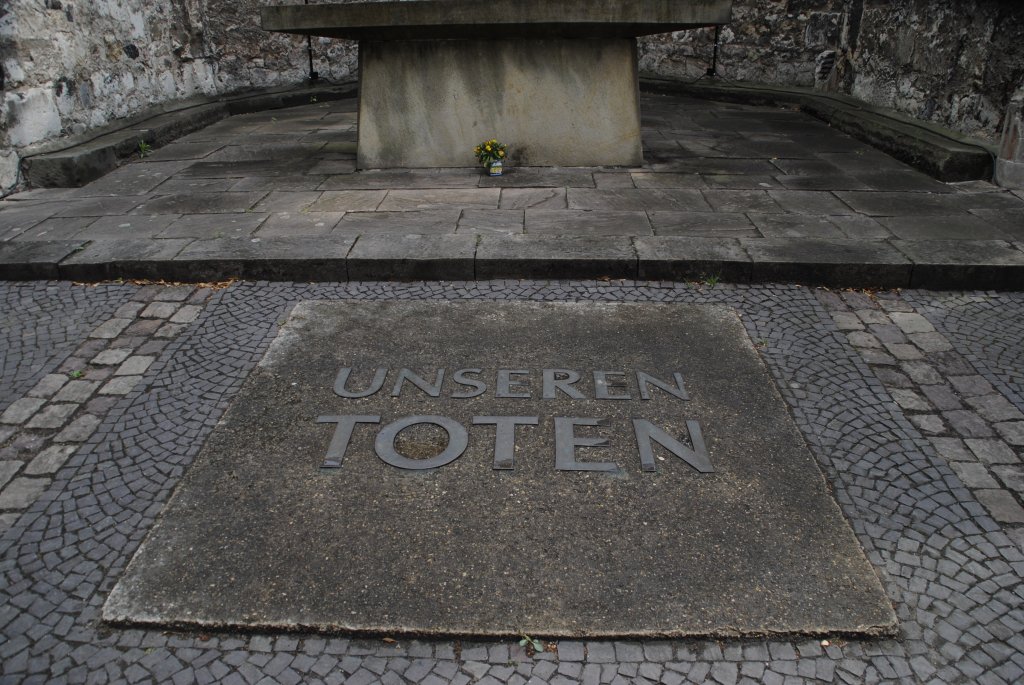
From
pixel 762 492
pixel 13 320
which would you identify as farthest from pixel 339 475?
pixel 13 320

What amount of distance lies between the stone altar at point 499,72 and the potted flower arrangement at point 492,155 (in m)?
0.23

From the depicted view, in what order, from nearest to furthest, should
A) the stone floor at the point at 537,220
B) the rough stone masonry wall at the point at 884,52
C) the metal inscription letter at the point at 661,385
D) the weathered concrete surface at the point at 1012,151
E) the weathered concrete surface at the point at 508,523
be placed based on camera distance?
the weathered concrete surface at the point at 508,523 → the metal inscription letter at the point at 661,385 → the stone floor at the point at 537,220 → the weathered concrete surface at the point at 1012,151 → the rough stone masonry wall at the point at 884,52

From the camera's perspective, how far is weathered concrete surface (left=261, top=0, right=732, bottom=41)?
18.7 ft

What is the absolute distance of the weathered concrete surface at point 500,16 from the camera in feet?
18.7

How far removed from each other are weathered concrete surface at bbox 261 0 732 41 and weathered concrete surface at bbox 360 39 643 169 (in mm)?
A: 314

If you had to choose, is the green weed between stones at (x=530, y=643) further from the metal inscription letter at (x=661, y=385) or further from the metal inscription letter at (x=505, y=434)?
the metal inscription letter at (x=661, y=385)

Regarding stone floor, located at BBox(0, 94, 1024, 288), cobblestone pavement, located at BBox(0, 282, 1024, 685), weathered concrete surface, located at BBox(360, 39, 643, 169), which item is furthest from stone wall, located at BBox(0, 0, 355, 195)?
weathered concrete surface, located at BBox(360, 39, 643, 169)

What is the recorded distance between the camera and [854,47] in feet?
29.6

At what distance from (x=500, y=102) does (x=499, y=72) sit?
0.80ft

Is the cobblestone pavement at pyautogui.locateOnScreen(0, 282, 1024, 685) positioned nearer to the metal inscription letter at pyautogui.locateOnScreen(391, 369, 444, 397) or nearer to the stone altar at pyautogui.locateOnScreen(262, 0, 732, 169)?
the metal inscription letter at pyautogui.locateOnScreen(391, 369, 444, 397)

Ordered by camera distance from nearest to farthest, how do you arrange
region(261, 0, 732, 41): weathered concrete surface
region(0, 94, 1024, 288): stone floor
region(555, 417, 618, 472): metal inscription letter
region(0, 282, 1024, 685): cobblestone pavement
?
region(0, 282, 1024, 685): cobblestone pavement → region(555, 417, 618, 472): metal inscription letter → region(0, 94, 1024, 288): stone floor → region(261, 0, 732, 41): weathered concrete surface

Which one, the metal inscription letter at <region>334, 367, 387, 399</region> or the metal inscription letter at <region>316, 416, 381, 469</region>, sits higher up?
the metal inscription letter at <region>334, 367, 387, 399</region>

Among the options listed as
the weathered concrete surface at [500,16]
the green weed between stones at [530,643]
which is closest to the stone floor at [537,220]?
the weathered concrete surface at [500,16]

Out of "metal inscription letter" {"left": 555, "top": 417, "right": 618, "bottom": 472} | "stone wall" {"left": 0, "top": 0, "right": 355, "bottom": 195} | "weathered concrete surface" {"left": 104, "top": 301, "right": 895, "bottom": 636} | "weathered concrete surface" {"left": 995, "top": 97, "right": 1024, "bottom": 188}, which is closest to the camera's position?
"weathered concrete surface" {"left": 104, "top": 301, "right": 895, "bottom": 636}
